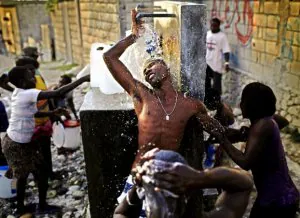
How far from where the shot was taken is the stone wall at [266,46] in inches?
228

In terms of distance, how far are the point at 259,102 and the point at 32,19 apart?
50.8 ft

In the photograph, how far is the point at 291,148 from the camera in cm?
541

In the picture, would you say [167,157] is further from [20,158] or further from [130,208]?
[20,158]

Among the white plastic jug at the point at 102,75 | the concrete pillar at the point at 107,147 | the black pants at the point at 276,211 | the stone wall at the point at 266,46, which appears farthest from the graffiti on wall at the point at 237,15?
the black pants at the point at 276,211

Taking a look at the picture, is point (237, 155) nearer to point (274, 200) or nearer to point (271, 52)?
point (274, 200)

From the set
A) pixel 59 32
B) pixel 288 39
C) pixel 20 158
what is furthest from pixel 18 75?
pixel 59 32

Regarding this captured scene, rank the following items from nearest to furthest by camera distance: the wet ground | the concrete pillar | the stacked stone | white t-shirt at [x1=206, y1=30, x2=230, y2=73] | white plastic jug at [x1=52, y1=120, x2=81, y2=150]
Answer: the concrete pillar
the wet ground
white plastic jug at [x1=52, y1=120, x2=81, y2=150]
white t-shirt at [x1=206, y1=30, x2=230, y2=73]
the stacked stone

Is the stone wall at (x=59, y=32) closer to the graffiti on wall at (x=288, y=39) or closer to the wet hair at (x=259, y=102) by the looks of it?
the graffiti on wall at (x=288, y=39)

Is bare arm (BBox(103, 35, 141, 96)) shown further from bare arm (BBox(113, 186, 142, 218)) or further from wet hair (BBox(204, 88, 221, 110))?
wet hair (BBox(204, 88, 221, 110))

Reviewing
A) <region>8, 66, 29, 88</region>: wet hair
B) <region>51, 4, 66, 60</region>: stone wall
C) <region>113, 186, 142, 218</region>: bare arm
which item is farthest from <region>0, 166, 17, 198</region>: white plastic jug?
<region>51, 4, 66, 60</region>: stone wall

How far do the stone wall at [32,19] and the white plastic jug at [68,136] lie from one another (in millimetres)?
11712

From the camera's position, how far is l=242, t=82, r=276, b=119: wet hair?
8.05 ft

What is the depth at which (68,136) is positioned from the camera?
5.49m

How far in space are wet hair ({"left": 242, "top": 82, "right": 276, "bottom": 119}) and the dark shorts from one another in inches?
93.0
